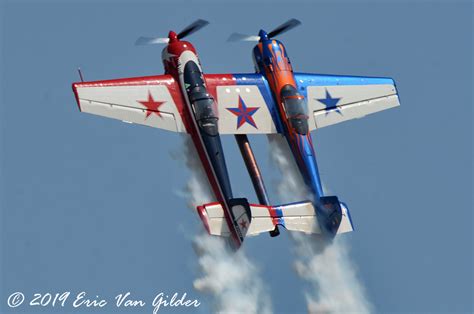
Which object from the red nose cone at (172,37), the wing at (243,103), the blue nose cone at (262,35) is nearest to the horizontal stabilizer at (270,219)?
the wing at (243,103)

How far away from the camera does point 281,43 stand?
4228cm

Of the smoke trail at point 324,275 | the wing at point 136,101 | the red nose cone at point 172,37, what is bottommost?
the smoke trail at point 324,275

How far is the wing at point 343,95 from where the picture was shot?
41.3 m

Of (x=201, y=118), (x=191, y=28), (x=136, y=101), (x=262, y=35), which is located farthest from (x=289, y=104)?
(x=136, y=101)

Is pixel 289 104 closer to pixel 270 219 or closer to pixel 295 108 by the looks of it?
pixel 295 108

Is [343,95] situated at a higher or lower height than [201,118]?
lower

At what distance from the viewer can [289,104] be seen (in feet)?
130

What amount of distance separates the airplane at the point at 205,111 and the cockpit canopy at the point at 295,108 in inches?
30.3

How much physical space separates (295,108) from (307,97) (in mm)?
1967

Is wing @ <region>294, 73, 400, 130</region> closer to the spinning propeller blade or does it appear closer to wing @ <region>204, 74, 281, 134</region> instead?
wing @ <region>204, 74, 281, 134</region>

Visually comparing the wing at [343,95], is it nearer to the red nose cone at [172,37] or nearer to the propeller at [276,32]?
the propeller at [276,32]

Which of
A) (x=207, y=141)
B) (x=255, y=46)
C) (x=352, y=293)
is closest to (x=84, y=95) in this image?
(x=207, y=141)

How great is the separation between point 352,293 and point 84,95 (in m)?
10.6

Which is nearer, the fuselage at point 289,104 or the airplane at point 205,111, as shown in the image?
the airplane at point 205,111
